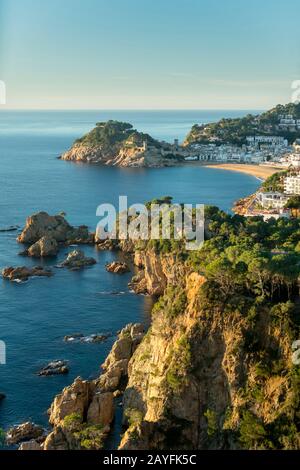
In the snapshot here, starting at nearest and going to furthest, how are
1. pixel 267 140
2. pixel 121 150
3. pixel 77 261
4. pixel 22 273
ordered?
1. pixel 22 273
2. pixel 77 261
3. pixel 121 150
4. pixel 267 140

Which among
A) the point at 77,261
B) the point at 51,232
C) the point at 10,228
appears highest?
the point at 51,232

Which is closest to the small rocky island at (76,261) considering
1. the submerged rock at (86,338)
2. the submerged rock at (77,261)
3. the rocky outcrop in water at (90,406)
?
the submerged rock at (77,261)

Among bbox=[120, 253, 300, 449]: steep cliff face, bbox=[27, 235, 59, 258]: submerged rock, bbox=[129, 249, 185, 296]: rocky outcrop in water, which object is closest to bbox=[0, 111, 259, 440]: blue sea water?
bbox=[129, 249, 185, 296]: rocky outcrop in water

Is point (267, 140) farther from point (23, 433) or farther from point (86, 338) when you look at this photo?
point (23, 433)

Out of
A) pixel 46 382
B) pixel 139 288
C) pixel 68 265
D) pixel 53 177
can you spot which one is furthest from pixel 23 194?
pixel 46 382

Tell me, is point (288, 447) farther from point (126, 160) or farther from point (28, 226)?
point (126, 160)

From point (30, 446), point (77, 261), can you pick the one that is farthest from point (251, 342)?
point (77, 261)

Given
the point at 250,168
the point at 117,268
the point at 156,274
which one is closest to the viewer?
the point at 156,274
